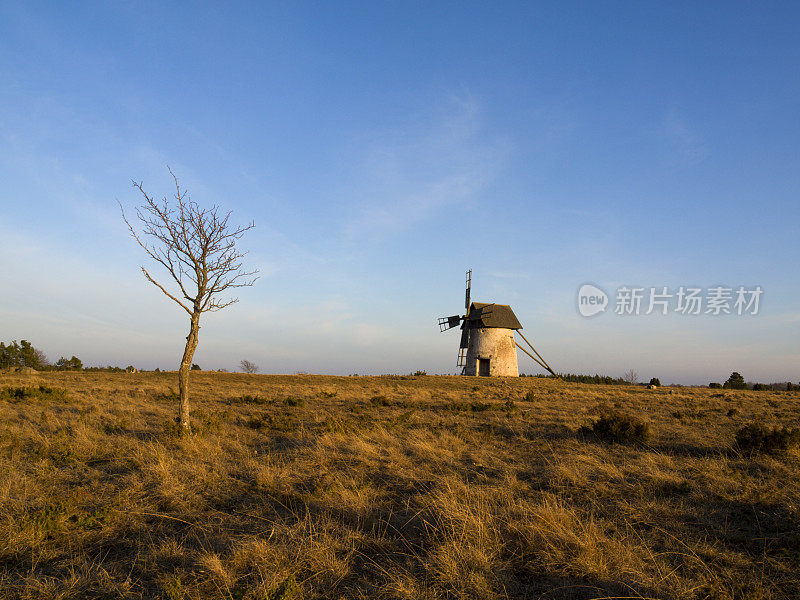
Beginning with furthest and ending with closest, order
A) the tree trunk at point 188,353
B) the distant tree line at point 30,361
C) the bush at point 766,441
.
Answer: the distant tree line at point 30,361 < the tree trunk at point 188,353 < the bush at point 766,441

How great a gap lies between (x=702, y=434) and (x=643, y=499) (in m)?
7.36

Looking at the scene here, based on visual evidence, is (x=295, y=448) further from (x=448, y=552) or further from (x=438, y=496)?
(x=448, y=552)

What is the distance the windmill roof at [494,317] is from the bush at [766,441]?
3430 centimetres

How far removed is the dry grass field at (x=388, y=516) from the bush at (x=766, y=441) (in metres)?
0.26

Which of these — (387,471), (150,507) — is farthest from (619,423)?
(150,507)

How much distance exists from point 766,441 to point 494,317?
35.3 meters

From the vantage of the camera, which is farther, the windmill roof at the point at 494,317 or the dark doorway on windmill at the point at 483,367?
the windmill roof at the point at 494,317

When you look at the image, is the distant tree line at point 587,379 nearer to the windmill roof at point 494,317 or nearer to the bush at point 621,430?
the windmill roof at point 494,317

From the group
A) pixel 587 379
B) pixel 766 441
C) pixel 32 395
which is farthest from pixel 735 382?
pixel 32 395

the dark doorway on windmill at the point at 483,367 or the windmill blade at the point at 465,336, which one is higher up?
the windmill blade at the point at 465,336

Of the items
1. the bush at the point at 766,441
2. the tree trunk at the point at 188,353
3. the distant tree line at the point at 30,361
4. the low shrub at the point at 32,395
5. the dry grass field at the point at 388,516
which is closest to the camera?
the dry grass field at the point at 388,516

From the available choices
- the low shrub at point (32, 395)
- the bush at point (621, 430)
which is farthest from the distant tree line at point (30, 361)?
the bush at point (621, 430)

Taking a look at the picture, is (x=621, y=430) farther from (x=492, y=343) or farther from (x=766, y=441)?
(x=492, y=343)

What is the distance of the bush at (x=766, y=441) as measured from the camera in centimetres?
Result: 912
